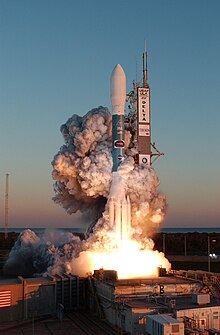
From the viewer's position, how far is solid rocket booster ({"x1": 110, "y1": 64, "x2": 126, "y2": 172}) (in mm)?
44812

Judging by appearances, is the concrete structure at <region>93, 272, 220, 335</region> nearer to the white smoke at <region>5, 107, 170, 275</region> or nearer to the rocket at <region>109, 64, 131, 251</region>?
the rocket at <region>109, 64, 131, 251</region>

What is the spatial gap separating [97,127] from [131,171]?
610 centimetres

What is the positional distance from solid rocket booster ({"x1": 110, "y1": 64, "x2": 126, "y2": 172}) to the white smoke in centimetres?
103

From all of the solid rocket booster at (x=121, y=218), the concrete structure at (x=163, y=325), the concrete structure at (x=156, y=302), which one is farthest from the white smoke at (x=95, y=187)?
the concrete structure at (x=163, y=325)

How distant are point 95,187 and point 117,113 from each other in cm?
754

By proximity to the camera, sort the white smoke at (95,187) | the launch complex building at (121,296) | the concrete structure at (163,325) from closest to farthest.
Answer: the concrete structure at (163,325)
the launch complex building at (121,296)
the white smoke at (95,187)

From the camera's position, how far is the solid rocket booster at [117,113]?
44812 millimetres

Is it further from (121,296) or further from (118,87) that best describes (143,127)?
(121,296)

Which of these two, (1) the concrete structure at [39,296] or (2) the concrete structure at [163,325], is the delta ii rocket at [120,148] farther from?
(2) the concrete structure at [163,325]

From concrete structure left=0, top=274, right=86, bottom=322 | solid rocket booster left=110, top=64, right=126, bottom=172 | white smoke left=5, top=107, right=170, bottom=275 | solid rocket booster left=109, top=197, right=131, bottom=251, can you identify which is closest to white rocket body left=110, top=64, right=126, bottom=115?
solid rocket booster left=110, top=64, right=126, bottom=172

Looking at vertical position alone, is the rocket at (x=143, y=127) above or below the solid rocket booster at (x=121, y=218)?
above

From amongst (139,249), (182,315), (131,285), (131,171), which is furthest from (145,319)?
(131,171)

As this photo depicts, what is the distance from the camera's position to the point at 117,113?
1778 inches

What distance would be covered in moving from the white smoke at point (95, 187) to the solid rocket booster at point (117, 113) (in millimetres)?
1029
